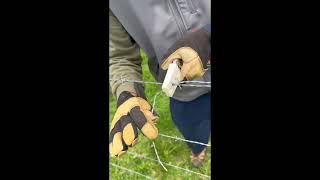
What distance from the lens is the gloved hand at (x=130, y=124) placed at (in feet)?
3.43

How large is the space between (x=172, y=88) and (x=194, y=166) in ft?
3.46

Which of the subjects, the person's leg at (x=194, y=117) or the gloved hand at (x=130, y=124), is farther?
the person's leg at (x=194, y=117)

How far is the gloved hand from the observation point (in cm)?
105

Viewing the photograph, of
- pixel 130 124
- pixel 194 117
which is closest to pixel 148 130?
pixel 130 124

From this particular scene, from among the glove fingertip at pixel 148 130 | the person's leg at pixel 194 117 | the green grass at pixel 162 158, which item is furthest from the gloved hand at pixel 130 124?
the green grass at pixel 162 158

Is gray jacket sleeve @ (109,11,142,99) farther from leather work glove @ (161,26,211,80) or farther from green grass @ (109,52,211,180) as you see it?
green grass @ (109,52,211,180)

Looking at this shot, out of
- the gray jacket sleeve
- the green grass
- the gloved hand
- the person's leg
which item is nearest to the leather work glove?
the gloved hand

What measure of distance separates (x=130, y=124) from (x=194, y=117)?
2.01 feet

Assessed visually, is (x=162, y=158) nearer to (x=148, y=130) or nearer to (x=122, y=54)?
(x=122, y=54)

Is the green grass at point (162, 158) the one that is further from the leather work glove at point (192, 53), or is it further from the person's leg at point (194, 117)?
the leather work glove at point (192, 53)

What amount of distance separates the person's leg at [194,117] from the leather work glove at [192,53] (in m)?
0.54

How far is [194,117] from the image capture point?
163 centimetres

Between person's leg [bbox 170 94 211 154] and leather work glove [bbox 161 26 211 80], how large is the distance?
536 millimetres
